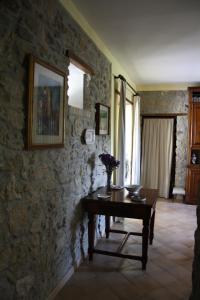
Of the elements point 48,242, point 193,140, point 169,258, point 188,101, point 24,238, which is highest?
point 188,101

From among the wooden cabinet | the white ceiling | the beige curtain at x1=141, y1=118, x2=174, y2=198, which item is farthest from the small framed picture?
the beige curtain at x1=141, y1=118, x2=174, y2=198

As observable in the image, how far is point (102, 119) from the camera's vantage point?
3.57m

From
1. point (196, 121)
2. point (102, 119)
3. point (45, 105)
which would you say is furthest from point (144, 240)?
point (196, 121)

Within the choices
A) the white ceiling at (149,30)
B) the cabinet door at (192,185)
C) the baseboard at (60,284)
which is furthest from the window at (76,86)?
the cabinet door at (192,185)

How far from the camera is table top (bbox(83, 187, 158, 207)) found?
2881 mm

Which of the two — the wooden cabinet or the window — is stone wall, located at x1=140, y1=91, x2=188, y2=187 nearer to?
the wooden cabinet

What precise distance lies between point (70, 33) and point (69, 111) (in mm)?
726

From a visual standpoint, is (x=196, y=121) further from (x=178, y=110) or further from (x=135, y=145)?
(x=135, y=145)

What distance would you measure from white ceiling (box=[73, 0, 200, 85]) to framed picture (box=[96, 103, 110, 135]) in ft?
2.77

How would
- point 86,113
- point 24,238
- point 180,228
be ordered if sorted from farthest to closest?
point 180,228
point 86,113
point 24,238

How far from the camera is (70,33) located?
8.38 feet

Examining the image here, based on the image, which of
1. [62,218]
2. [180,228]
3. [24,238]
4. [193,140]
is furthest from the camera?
[193,140]

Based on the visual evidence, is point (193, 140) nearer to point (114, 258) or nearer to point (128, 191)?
point (128, 191)

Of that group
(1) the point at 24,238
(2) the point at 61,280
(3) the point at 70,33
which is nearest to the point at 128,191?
(2) the point at 61,280
